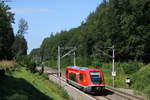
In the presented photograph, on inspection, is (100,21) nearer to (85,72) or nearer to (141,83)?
(141,83)

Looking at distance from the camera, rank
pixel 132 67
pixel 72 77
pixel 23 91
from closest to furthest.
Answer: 1. pixel 23 91
2. pixel 72 77
3. pixel 132 67

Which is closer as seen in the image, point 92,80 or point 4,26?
point 4,26

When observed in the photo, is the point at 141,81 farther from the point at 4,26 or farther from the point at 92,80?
the point at 4,26

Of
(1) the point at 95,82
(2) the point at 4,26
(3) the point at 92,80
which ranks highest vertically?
(2) the point at 4,26

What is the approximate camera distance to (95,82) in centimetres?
3672

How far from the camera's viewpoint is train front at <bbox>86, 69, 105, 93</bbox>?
36.4 metres

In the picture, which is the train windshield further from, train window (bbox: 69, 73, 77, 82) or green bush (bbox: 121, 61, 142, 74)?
green bush (bbox: 121, 61, 142, 74)

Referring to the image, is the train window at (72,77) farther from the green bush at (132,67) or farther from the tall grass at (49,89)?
the green bush at (132,67)

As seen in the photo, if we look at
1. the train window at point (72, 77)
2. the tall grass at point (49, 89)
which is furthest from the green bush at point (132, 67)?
the tall grass at point (49, 89)

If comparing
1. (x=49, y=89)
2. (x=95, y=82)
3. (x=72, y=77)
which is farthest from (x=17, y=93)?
(x=72, y=77)

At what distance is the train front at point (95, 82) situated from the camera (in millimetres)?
36438

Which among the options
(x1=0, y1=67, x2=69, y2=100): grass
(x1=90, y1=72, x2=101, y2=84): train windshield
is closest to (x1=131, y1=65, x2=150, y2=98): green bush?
(x1=90, y1=72, x2=101, y2=84): train windshield

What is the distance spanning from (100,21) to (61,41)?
229 ft

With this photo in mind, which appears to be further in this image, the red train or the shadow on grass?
the red train
